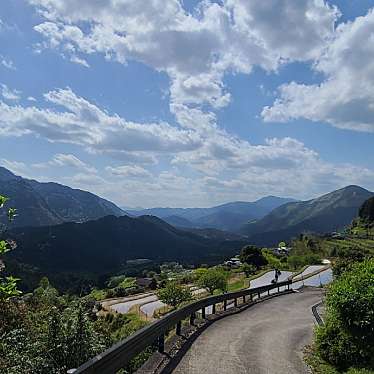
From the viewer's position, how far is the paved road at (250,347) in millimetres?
9258

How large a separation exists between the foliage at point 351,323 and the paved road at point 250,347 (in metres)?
0.80

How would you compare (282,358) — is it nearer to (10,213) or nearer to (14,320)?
(10,213)

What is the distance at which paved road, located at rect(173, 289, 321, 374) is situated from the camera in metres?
9.26

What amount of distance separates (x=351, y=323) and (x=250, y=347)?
335 centimetres

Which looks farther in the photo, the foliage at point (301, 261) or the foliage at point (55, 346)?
the foliage at point (301, 261)

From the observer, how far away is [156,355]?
9773 mm

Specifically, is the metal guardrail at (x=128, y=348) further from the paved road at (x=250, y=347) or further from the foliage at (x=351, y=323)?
the foliage at (x=351, y=323)

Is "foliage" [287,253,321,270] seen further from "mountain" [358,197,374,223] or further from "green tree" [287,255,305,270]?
"mountain" [358,197,374,223]

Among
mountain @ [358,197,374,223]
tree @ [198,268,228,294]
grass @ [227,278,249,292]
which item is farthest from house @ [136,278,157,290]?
mountain @ [358,197,374,223]

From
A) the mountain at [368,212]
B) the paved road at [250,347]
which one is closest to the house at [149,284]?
the paved road at [250,347]

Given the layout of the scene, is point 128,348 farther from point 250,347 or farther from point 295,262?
point 295,262

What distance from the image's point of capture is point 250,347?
38.1 ft

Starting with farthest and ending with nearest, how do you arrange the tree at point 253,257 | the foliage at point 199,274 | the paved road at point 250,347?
the tree at point 253,257, the foliage at point 199,274, the paved road at point 250,347

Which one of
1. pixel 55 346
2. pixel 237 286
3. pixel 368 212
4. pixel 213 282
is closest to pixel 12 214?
pixel 55 346
